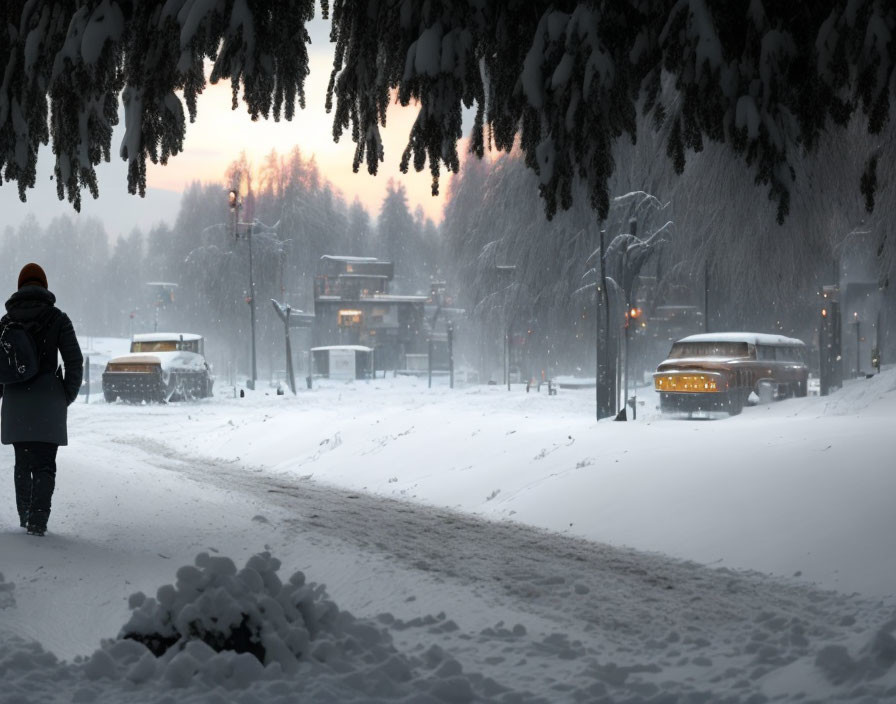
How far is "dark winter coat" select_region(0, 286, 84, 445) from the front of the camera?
646cm

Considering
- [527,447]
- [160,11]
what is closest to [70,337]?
[160,11]

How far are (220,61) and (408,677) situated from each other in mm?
3336

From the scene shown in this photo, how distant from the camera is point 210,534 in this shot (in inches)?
296

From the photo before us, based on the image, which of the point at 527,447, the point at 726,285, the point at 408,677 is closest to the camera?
the point at 408,677

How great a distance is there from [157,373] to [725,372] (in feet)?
55.4

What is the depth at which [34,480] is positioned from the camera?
659cm

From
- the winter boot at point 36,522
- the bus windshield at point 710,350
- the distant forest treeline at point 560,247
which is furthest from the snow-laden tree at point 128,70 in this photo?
the bus windshield at point 710,350

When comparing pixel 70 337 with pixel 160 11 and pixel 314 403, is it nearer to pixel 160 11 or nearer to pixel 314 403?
pixel 160 11

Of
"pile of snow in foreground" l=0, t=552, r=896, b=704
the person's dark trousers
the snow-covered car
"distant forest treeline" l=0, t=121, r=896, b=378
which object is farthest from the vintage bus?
the snow-covered car

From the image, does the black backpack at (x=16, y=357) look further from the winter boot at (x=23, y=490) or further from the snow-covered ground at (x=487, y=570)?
the snow-covered ground at (x=487, y=570)

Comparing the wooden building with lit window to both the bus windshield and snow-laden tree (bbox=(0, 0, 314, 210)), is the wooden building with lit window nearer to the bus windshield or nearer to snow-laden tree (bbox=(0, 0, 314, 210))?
the bus windshield

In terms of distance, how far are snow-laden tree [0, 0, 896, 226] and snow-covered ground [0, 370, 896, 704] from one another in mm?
2409

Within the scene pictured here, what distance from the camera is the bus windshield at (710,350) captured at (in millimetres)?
19078

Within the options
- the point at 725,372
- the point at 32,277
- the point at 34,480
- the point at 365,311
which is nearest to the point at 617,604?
the point at 34,480
